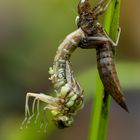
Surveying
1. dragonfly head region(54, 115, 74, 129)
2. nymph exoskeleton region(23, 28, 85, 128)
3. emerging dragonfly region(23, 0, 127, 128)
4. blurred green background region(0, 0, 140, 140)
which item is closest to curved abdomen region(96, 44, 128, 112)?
emerging dragonfly region(23, 0, 127, 128)

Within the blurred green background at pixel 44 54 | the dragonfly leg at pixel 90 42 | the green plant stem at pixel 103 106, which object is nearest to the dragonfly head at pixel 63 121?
the green plant stem at pixel 103 106

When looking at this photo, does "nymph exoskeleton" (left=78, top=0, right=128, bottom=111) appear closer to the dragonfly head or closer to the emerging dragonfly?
the emerging dragonfly

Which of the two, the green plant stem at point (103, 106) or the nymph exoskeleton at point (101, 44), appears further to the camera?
the nymph exoskeleton at point (101, 44)

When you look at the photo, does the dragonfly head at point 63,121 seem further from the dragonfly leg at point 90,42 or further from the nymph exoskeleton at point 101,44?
the dragonfly leg at point 90,42

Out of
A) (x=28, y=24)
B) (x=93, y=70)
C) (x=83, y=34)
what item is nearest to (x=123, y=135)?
(x=28, y=24)

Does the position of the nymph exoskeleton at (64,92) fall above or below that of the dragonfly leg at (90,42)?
below

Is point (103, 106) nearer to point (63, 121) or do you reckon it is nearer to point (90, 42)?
point (63, 121)

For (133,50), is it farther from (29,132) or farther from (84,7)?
(84,7)
